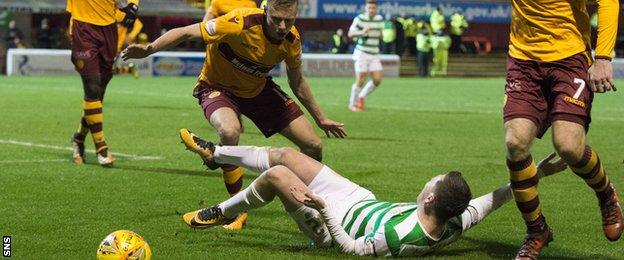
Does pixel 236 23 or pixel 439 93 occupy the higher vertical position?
pixel 236 23

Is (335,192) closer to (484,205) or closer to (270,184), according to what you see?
(270,184)

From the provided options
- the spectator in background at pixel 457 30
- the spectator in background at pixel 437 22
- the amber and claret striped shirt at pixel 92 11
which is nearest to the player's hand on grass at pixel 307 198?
the amber and claret striped shirt at pixel 92 11

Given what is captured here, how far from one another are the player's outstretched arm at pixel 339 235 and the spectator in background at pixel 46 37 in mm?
40342

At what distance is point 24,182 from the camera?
1200cm

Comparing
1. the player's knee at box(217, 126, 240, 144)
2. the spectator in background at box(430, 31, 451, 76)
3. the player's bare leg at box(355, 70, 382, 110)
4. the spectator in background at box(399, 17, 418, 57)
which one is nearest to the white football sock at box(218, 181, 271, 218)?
the player's knee at box(217, 126, 240, 144)

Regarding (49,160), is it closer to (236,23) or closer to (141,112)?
(236,23)

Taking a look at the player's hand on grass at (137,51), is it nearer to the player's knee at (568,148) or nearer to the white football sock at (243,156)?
the white football sock at (243,156)

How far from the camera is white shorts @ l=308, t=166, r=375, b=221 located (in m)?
8.29

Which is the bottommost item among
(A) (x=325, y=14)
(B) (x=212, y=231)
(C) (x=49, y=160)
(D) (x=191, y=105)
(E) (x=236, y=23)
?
(A) (x=325, y=14)

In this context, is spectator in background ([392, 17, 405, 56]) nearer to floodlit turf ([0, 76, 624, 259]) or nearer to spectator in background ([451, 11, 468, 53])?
spectator in background ([451, 11, 468, 53])

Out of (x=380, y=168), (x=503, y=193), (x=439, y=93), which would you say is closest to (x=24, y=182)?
(x=380, y=168)

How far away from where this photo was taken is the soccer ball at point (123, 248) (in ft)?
24.2

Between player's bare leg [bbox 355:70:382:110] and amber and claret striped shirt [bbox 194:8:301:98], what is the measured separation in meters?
14.9

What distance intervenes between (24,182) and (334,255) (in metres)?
4.85
